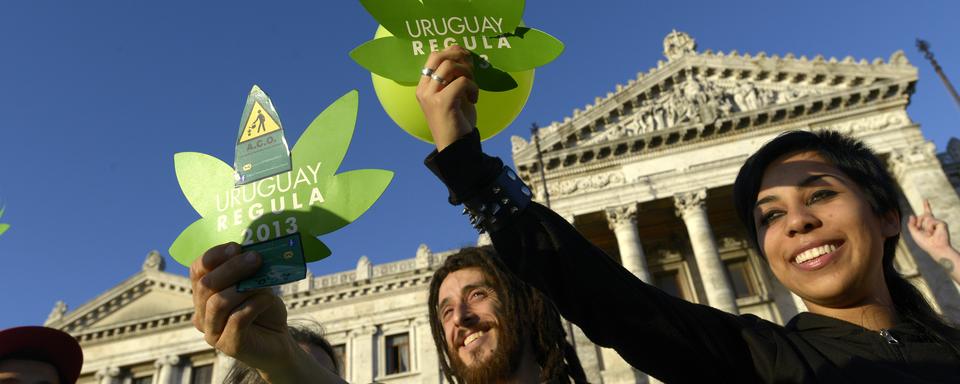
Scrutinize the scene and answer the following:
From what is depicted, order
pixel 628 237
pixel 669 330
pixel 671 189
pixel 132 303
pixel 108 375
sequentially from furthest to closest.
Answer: pixel 132 303 < pixel 108 375 < pixel 671 189 < pixel 628 237 < pixel 669 330

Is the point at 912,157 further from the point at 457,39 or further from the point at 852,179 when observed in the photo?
the point at 457,39

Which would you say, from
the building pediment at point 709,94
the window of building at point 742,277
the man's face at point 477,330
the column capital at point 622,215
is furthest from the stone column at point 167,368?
the man's face at point 477,330

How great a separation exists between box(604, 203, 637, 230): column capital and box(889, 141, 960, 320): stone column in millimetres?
8497

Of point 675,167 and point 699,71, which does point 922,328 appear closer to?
point 675,167

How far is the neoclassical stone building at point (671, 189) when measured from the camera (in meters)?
19.8

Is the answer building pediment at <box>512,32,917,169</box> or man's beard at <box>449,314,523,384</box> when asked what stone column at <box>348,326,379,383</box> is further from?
man's beard at <box>449,314,523,384</box>

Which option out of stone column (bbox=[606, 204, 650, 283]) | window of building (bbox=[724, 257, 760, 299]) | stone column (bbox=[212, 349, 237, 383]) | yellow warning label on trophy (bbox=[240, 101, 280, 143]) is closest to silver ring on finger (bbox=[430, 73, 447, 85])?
yellow warning label on trophy (bbox=[240, 101, 280, 143])

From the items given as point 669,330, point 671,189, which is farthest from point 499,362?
point 671,189

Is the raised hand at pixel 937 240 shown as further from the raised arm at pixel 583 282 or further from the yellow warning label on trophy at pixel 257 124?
the yellow warning label on trophy at pixel 257 124

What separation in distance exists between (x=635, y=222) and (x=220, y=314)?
20.2 meters

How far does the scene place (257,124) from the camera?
2.04 meters

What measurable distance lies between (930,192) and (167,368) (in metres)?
30.3

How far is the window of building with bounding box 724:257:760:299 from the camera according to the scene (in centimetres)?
2272

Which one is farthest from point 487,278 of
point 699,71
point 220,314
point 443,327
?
point 699,71
